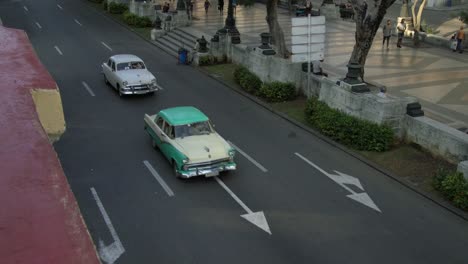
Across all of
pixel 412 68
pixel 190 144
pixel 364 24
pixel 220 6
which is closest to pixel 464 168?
pixel 364 24

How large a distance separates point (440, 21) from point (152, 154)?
35.0 m

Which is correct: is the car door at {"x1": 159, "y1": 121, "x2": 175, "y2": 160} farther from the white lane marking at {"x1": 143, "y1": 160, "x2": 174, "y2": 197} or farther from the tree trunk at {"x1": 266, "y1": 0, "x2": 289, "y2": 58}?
the tree trunk at {"x1": 266, "y1": 0, "x2": 289, "y2": 58}

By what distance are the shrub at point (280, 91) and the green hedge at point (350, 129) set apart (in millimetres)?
2975

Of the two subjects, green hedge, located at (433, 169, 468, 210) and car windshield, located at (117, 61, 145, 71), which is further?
car windshield, located at (117, 61, 145, 71)

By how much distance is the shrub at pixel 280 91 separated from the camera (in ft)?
79.7

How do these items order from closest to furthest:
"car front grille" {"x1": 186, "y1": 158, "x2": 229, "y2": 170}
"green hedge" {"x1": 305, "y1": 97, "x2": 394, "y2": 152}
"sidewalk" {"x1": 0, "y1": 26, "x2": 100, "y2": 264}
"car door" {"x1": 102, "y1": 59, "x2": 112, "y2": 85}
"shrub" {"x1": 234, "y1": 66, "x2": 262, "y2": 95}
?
1. "sidewalk" {"x1": 0, "y1": 26, "x2": 100, "y2": 264}
2. "car front grille" {"x1": 186, "y1": 158, "x2": 229, "y2": 170}
3. "green hedge" {"x1": 305, "y1": 97, "x2": 394, "y2": 152}
4. "shrub" {"x1": 234, "y1": 66, "x2": 262, "y2": 95}
5. "car door" {"x1": 102, "y1": 59, "x2": 112, "y2": 85}

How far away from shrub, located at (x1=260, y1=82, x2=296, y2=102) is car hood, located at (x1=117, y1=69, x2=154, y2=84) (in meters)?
6.12

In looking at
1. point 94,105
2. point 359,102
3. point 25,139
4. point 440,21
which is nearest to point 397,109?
point 359,102

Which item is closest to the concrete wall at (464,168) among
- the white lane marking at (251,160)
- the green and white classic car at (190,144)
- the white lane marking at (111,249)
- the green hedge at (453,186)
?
the green hedge at (453,186)

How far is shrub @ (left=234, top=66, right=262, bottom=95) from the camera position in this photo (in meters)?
25.9

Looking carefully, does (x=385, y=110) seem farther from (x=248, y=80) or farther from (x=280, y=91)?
(x=248, y=80)

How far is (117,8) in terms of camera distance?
5188cm

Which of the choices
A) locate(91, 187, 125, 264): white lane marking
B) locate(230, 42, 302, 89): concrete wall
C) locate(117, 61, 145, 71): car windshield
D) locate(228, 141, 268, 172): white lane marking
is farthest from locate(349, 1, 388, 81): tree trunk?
locate(91, 187, 125, 264): white lane marking

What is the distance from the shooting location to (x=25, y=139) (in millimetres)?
3740
